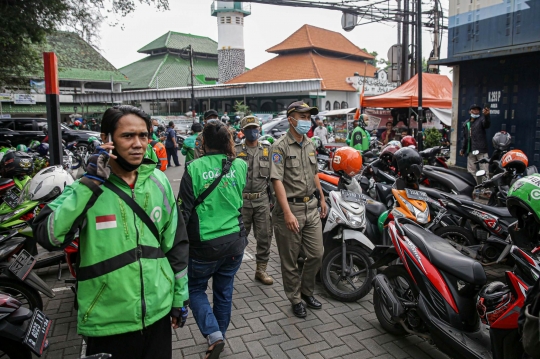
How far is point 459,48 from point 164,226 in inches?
413

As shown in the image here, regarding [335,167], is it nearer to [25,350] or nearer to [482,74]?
[25,350]

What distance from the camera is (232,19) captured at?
4138 cm

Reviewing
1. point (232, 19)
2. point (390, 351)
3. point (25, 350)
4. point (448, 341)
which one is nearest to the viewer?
point (25, 350)

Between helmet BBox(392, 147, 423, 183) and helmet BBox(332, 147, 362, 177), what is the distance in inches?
17.6

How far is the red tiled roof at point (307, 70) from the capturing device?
110 feet

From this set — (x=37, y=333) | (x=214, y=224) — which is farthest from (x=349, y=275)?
(x=37, y=333)

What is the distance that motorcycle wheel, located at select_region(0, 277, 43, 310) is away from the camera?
3.44 m

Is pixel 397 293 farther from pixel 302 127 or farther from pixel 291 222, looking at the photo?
pixel 302 127

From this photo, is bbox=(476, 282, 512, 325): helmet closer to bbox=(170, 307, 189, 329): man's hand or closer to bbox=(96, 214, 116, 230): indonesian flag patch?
bbox=(170, 307, 189, 329): man's hand

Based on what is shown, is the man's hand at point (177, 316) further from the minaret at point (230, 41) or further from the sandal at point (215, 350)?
the minaret at point (230, 41)

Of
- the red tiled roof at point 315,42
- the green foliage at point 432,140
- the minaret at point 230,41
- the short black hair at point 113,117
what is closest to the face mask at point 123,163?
the short black hair at point 113,117

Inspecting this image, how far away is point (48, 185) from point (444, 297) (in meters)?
3.45

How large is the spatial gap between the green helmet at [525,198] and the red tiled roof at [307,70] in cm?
2931

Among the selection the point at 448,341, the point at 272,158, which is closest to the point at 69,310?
the point at 272,158
